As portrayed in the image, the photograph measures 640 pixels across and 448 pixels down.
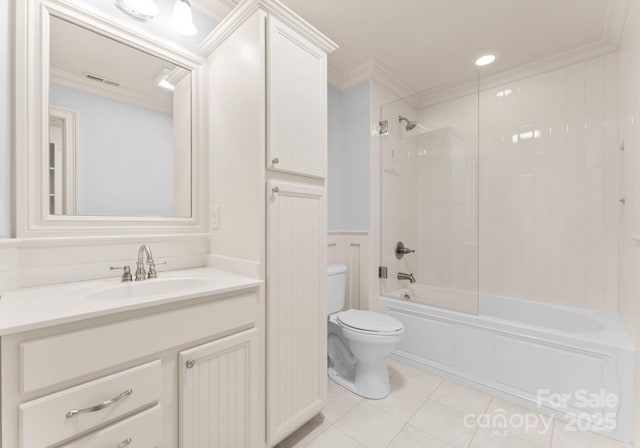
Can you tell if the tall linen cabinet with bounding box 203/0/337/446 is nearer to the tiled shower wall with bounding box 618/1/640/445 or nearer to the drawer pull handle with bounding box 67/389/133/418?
the drawer pull handle with bounding box 67/389/133/418

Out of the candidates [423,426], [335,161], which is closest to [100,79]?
[335,161]

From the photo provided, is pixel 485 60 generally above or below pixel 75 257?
above

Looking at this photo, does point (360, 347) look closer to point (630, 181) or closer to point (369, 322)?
point (369, 322)

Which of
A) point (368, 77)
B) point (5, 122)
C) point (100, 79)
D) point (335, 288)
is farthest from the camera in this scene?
point (368, 77)

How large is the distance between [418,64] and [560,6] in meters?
0.90

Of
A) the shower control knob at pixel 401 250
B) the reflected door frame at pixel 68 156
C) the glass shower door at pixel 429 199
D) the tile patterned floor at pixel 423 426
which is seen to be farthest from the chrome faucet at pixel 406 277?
the reflected door frame at pixel 68 156

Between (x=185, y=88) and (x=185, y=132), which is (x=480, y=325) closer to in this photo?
(x=185, y=132)

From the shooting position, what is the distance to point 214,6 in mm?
1587

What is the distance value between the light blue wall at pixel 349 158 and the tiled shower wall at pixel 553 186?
112 cm

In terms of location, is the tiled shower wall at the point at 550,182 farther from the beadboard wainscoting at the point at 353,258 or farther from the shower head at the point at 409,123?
the beadboard wainscoting at the point at 353,258

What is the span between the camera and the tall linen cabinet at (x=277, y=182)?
1.23 m

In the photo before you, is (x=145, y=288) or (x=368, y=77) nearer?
(x=145, y=288)

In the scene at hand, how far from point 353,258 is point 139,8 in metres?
2.09

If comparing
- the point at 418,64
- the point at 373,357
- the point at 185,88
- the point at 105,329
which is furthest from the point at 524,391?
the point at 185,88
